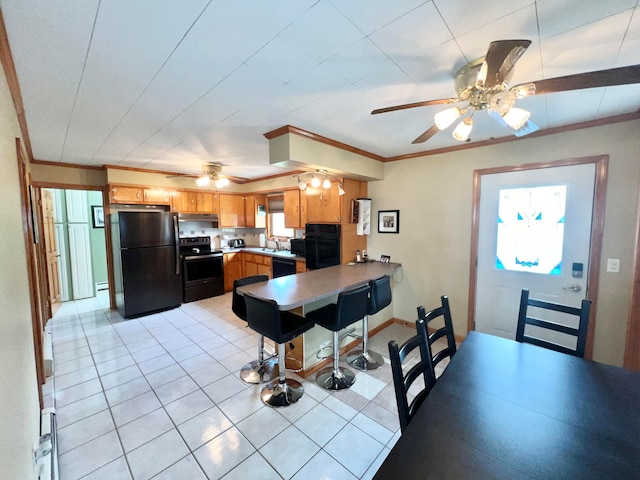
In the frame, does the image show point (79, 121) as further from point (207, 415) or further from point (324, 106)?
point (207, 415)

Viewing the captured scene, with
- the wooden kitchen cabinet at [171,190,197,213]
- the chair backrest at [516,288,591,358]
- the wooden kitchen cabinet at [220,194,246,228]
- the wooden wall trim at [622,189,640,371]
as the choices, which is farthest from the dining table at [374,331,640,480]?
the wooden kitchen cabinet at [220,194,246,228]

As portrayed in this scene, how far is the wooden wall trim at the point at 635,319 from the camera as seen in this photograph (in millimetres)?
2174

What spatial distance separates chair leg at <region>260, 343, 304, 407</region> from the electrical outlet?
2974mm

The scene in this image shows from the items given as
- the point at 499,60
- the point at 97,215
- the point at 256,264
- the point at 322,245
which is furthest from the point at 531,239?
the point at 97,215

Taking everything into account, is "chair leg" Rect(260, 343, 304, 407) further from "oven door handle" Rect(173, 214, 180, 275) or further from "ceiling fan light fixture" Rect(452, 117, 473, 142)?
"oven door handle" Rect(173, 214, 180, 275)

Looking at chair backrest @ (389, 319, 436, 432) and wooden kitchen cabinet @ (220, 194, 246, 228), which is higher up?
wooden kitchen cabinet @ (220, 194, 246, 228)

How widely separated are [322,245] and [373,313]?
147cm

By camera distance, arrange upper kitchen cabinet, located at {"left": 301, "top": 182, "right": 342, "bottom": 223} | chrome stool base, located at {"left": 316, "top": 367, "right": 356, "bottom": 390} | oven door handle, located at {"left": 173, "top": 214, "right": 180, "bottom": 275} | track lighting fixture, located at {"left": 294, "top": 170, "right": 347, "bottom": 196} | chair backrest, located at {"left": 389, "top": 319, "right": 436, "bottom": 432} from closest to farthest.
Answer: chair backrest, located at {"left": 389, "top": 319, "right": 436, "bottom": 432} → chrome stool base, located at {"left": 316, "top": 367, "right": 356, "bottom": 390} → track lighting fixture, located at {"left": 294, "top": 170, "right": 347, "bottom": 196} → upper kitchen cabinet, located at {"left": 301, "top": 182, "right": 342, "bottom": 223} → oven door handle, located at {"left": 173, "top": 214, "right": 180, "bottom": 275}

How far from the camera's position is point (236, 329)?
12.0 feet

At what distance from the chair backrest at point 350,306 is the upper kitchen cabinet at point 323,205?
147 centimetres

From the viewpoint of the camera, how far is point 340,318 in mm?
2223

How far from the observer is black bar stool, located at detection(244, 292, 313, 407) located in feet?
6.43

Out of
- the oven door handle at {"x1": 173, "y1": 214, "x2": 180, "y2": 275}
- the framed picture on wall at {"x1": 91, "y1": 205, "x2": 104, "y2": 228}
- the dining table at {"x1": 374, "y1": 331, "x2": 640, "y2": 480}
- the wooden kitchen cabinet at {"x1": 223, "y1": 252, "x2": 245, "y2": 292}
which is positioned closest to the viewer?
the dining table at {"x1": 374, "y1": 331, "x2": 640, "y2": 480}

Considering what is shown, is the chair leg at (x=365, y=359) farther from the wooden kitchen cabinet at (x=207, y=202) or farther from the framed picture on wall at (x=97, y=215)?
the framed picture on wall at (x=97, y=215)
